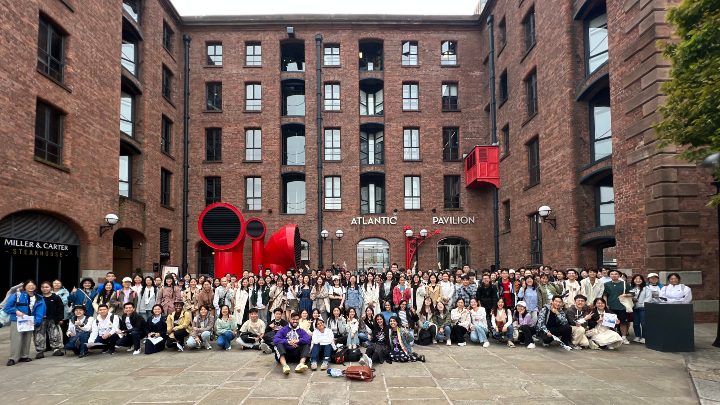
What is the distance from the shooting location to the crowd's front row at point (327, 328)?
957cm

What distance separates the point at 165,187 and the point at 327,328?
18.8 meters

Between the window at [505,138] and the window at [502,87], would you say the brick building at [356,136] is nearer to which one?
the window at [505,138]

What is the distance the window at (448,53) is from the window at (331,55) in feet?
19.4

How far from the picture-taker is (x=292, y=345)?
9.21m

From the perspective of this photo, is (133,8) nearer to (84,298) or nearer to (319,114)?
(319,114)

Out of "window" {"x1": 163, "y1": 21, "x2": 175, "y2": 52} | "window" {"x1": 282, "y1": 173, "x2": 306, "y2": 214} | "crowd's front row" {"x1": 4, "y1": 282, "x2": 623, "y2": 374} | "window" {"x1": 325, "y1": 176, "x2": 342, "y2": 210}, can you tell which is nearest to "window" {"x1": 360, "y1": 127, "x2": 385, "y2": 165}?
"window" {"x1": 325, "y1": 176, "x2": 342, "y2": 210}

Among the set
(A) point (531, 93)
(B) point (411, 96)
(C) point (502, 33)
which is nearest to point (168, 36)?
(B) point (411, 96)

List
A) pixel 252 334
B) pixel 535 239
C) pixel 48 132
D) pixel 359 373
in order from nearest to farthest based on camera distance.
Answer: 1. pixel 359 373
2. pixel 252 334
3. pixel 48 132
4. pixel 535 239

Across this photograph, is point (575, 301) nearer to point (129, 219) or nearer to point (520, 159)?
point (520, 159)

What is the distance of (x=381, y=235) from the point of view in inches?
1059

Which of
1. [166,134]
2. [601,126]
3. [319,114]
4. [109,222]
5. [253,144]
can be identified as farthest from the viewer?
[253,144]

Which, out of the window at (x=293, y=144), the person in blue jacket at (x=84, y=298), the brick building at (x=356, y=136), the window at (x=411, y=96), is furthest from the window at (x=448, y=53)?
the person in blue jacket at (x=84, y=298)

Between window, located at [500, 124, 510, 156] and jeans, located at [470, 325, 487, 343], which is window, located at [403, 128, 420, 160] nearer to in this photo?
window, located at [500, 124, 510, 156]

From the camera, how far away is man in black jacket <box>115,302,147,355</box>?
35.2 feet
